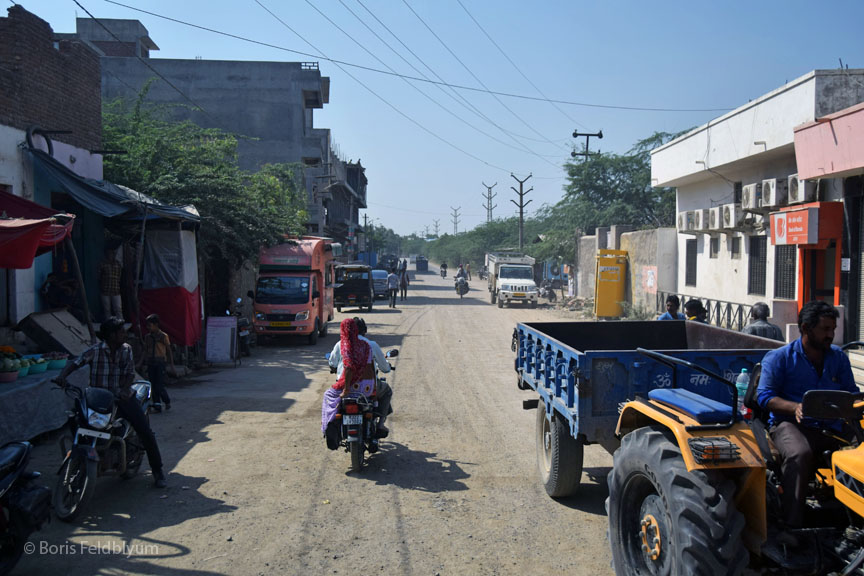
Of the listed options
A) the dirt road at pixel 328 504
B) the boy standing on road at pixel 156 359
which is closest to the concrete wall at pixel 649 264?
the dirt road at pixel 328 504

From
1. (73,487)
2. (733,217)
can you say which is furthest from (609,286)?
(73,487)

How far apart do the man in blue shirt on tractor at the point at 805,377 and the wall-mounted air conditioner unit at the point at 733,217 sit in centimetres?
1601

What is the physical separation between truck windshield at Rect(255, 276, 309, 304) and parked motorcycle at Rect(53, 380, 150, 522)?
39.6ft

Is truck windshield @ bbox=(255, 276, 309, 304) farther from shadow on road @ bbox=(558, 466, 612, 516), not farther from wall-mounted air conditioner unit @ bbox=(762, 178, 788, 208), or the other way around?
shadow on road @ bbox=(558, 466, 612, 516)

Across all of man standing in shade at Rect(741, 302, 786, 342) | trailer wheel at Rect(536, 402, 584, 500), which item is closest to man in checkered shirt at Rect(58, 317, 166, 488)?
trailer wheel at Rect(536, 402, 584, 500)

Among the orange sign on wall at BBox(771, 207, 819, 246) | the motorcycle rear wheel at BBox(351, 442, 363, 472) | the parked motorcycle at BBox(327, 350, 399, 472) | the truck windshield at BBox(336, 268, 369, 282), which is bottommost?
the motorcycle rear wheel at BBox(351, 442, 363, 472)

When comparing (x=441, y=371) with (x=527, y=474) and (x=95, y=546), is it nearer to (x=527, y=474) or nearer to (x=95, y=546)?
(x=527, y=474)

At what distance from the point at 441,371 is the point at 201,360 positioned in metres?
5.28

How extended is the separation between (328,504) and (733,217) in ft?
53.8

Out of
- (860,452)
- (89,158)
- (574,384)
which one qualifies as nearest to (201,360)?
(89,158)

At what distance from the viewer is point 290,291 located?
18969 millimetres

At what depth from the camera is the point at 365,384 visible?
24.7ft

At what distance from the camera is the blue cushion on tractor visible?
154 inches

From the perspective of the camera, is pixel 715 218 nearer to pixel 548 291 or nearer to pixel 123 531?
pixel 548 291
